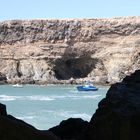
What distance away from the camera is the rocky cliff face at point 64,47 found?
90.8m

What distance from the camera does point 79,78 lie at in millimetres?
94500

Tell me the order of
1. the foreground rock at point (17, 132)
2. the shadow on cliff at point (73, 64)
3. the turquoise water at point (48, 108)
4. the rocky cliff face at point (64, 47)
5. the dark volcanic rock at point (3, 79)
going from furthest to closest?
1. the shadow on cliff at point (73, 64)
2. the rocky cliff face at point (64, 47)
3. the dark volcanic rock at point (3, 79)
4. the turquoise water at point (48, 108)
5. the foreground rock at point (17, 132)

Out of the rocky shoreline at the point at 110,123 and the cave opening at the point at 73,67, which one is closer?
the rocky shoreline at the point at 110,123

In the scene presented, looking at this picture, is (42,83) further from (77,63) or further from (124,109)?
(124,109)

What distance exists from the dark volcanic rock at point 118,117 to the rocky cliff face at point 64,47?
271 feet

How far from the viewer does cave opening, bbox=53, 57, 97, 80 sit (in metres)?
92.7

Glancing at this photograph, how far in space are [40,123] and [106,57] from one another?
6749cm

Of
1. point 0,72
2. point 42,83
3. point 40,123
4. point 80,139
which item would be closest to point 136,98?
point 80,139

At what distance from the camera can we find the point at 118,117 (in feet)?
20.5

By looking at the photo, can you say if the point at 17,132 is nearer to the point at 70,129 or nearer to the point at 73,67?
the point at 70,129

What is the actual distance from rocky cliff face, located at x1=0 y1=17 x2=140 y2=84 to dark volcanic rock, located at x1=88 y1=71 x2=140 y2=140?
82704mm

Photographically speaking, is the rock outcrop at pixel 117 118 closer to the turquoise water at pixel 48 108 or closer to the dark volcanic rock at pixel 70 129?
the dark volcanic rock at pixel 70 129

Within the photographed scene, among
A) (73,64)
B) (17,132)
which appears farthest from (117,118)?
(73,64)

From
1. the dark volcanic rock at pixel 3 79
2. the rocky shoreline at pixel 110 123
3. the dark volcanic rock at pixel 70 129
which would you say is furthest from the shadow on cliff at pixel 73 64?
the rocky shoreline at pixel 110 123
